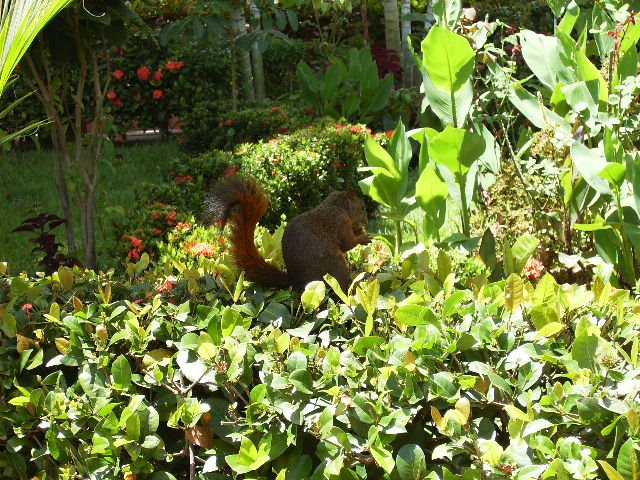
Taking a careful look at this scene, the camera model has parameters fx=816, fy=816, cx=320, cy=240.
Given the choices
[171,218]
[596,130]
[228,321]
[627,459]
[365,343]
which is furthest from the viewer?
[171,218]

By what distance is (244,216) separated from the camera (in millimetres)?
2686

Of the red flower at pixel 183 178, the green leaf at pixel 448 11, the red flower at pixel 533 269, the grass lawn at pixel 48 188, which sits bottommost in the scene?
the red flower at pixel 533 269

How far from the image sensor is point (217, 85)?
30.5 feet

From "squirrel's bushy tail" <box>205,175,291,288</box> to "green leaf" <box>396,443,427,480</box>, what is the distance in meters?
0.94

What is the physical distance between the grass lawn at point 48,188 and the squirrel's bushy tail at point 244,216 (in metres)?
2.39

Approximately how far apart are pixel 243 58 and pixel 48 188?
2.52m

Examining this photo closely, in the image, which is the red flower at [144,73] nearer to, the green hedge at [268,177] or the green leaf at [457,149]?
the green hedge at [268,177]

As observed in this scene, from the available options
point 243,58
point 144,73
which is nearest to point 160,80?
point 144,73

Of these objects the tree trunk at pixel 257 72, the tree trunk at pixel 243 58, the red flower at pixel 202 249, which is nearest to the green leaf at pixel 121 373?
the red flower at pixel 202 249

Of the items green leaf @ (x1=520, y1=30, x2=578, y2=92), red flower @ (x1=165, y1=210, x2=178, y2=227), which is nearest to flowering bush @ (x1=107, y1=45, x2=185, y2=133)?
red flower @ (x1=165, y1=210, x2=178, y2=227)

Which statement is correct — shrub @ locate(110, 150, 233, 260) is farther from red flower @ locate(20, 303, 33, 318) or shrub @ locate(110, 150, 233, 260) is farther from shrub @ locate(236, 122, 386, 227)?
red flower @ locate(20, 303, 33, 318)

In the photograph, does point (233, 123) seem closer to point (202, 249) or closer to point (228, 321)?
point (202, 249)

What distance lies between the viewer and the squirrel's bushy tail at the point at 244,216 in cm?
264

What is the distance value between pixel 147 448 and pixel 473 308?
3.07 feet
